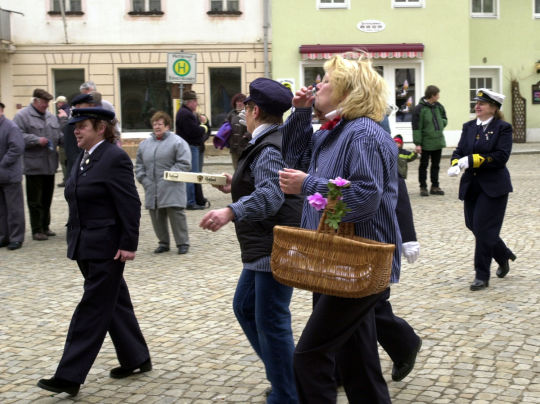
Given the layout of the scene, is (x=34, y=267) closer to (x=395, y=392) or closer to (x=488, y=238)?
(x=488, y=238)

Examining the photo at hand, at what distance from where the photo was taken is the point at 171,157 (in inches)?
395

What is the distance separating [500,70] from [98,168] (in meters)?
27.7

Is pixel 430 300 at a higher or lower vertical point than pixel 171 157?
lower

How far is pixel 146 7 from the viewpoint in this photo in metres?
27.7

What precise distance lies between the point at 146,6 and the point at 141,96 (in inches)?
115

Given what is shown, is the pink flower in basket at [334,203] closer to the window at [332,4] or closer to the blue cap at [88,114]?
the blue cap at [88,114]

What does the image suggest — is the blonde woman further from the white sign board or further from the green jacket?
the green jacket

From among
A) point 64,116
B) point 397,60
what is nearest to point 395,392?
point 64,116

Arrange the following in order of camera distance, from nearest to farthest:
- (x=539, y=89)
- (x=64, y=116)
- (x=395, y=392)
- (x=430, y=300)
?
1. (x=395, y=392)
2. (x=430, y=300)
3. (x=64, y=116)
4. (x=539, y=89)

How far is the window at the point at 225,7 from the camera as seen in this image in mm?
27641

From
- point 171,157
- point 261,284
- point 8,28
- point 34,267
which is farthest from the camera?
point 8,28

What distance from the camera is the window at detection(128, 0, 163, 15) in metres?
27.5

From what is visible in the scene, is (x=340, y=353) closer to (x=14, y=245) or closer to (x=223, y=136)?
(x=14, y=245)

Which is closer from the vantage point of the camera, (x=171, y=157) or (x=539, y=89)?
(x=171, y=157)
